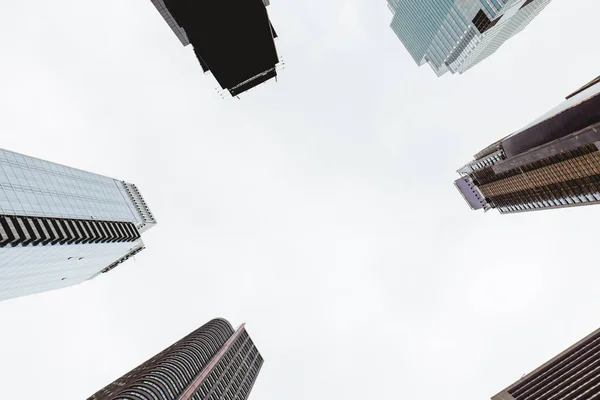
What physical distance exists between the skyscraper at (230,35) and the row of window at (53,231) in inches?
1692

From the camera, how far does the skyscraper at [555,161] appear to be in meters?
58.1

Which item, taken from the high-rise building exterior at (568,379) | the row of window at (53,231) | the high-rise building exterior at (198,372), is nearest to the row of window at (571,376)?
the high-rise building exterior at (568,379)

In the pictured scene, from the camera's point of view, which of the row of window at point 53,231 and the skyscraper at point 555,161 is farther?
the skyscraper at point 555,161

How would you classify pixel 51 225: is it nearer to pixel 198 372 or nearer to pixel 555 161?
pixel 198 372

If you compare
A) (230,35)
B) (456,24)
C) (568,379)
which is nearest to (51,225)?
(230,35)

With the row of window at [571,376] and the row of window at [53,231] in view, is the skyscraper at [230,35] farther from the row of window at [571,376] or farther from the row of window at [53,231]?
the row of window at [571,376]

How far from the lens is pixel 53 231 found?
222 ft

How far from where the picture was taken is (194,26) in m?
37.0

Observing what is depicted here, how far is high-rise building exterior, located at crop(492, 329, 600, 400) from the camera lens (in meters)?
55.9

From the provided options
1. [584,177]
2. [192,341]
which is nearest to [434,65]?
[584,177]

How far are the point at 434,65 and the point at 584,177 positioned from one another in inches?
5986

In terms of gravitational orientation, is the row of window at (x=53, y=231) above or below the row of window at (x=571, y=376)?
above

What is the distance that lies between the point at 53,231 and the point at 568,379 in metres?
94.7

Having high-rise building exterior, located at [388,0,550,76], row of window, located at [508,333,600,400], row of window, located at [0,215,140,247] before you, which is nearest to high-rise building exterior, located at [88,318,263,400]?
→ row of window, located at [0,215,140,247]
